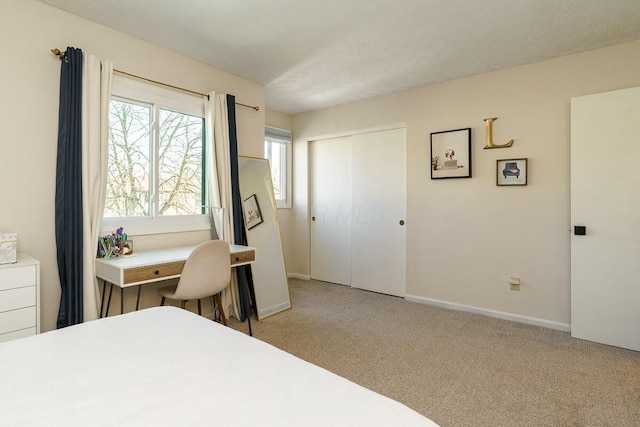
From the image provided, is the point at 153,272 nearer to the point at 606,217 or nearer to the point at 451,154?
the point at 451,154

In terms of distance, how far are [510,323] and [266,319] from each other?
2.40 m

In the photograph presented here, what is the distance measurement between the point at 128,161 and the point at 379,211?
283cm

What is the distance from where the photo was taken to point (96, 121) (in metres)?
2.34

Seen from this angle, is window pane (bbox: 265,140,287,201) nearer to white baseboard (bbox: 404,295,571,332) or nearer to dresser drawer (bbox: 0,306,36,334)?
white baseboard (bbox: 404,295,571,332)

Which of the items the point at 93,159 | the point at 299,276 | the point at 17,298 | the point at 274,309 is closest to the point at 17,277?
the point at 17,298

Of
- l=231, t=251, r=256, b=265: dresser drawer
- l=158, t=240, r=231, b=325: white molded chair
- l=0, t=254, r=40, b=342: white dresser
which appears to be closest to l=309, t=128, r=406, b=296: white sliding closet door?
l=231, t=251, r=256, b=265: dresser drawer

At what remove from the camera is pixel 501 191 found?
3.31 metres

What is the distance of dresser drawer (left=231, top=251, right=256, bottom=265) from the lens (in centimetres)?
287

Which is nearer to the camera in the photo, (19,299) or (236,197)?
(19,299)

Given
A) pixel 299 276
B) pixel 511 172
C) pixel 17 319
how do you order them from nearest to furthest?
1. pixel 17 319
2. pixel 511 172
3. pixel 299 276

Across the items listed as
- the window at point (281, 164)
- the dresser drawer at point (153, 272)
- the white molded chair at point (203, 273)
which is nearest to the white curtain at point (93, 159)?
the dresser drawer at point (153, 272)

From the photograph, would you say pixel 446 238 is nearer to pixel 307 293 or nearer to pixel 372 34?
pixel 307 293

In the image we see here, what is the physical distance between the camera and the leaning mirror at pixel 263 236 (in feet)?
11.3

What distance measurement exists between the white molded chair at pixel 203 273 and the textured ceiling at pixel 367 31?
166 cm
